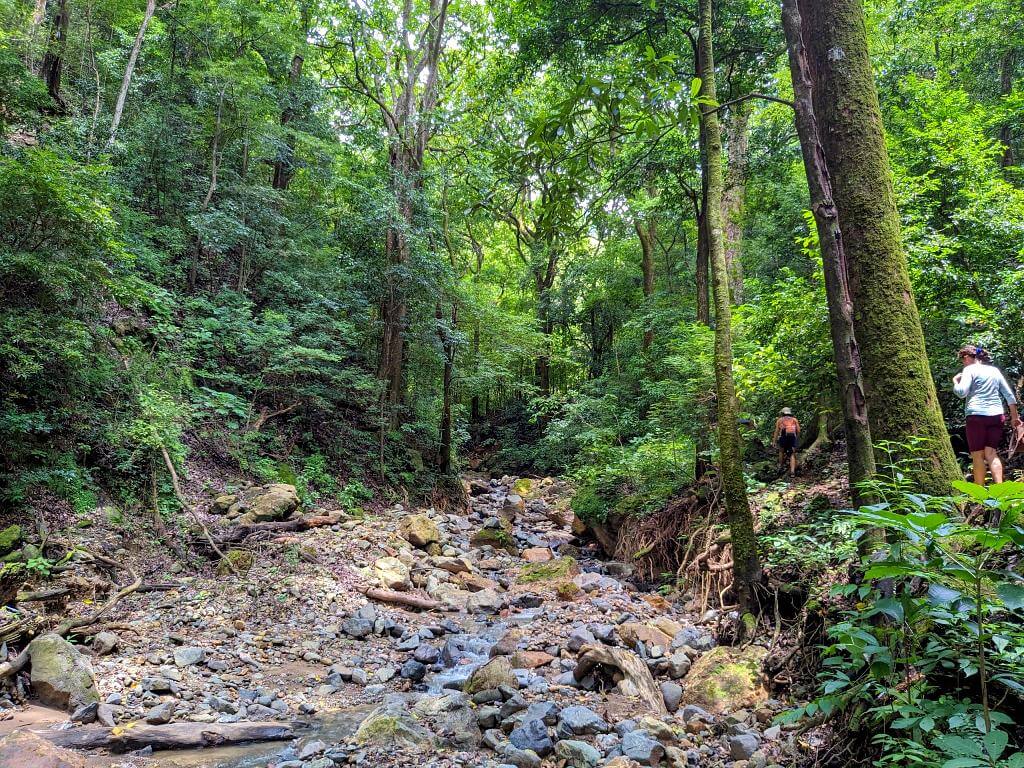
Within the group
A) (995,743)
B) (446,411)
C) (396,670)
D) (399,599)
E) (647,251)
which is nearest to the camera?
(995,743)

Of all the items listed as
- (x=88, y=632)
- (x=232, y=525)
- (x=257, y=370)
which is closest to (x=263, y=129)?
(x=257, y=370)

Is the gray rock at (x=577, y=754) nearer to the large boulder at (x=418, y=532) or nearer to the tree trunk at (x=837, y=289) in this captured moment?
the tree trunk at (x=837, y=289)

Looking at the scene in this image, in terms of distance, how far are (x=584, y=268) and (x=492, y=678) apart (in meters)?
16.4

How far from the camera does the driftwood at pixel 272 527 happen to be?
7.66 metres

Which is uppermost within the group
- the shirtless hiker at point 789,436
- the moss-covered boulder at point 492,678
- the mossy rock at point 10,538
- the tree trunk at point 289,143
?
the tree trunk at point 289,143

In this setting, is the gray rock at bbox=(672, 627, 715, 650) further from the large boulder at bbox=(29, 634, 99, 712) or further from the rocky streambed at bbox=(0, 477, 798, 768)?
the large boulder at bbox=(29, 634, 99, 712)

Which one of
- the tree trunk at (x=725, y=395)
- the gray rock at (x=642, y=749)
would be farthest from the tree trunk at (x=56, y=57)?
the gray rock at (x=642, y=749)

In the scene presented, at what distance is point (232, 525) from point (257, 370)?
4.52 metres

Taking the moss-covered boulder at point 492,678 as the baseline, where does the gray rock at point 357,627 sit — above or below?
below

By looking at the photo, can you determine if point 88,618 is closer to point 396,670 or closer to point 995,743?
point 396,670

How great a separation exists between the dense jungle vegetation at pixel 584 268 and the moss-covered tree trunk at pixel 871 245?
17 mm

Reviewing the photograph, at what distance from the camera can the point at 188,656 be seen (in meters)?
5.13

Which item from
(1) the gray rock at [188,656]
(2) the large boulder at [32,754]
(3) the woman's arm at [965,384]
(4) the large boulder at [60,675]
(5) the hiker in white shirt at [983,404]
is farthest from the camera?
(3) the woman's arm at [965,384]

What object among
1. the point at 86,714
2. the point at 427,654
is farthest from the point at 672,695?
the point at 86,714
